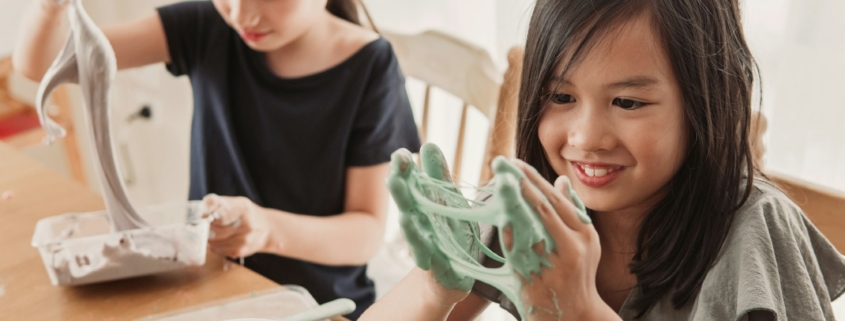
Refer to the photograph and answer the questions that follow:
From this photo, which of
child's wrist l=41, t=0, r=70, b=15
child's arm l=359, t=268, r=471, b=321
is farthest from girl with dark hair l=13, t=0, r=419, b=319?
child's arm l=359, t=268, r=471, b=321

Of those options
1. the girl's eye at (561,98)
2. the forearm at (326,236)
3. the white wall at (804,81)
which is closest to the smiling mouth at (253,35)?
the forearm at (326,236)

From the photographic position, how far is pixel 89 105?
81cm

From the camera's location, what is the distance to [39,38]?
100cm

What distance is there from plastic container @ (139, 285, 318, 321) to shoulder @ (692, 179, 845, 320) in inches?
15.8

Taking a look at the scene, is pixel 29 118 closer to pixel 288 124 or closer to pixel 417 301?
pixel 288 124

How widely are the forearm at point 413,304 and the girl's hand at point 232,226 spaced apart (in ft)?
0.66

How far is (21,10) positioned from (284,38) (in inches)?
58.6

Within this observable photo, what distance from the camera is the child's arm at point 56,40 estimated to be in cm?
98

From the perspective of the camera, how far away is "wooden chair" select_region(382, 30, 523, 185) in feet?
3.24

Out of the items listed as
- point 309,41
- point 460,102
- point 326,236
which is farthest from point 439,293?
point 460,102

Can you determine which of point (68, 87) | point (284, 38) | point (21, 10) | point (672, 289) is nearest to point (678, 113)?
point (672, 289)

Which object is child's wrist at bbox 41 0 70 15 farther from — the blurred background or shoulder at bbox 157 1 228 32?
the blurred background

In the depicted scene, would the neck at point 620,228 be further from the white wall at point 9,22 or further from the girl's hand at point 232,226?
the white wall at point 9,22

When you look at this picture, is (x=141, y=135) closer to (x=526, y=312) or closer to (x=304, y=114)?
(x=304, y=114)
